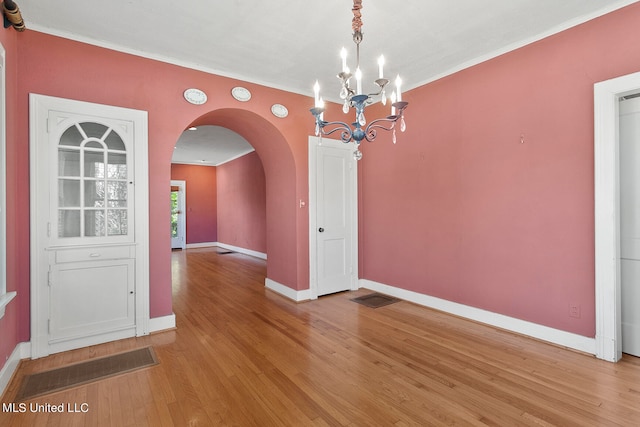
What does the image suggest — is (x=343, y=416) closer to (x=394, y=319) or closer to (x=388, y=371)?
(x=388, y=371)

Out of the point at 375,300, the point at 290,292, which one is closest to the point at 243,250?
the point at 290,292

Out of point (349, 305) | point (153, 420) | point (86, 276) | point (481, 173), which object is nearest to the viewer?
point (153, 420)

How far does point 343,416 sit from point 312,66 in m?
3.48

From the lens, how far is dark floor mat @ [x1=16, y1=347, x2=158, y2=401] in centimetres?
233

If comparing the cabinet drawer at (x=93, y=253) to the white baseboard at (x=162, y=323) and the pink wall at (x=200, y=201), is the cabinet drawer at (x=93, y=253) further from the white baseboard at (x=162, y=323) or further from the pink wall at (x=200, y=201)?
the pink wall at (x=200, y=201)

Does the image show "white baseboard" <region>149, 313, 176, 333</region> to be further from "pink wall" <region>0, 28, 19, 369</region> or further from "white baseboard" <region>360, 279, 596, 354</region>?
"white baseboard" <region>360, 279, 596, 354</region>

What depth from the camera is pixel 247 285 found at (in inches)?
211

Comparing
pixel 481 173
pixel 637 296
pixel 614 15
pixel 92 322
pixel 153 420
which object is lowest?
pixel 153 420

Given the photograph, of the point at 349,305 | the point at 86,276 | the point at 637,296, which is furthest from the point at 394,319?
the point at 86,276

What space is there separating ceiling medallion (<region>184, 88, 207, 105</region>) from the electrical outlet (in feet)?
14.3

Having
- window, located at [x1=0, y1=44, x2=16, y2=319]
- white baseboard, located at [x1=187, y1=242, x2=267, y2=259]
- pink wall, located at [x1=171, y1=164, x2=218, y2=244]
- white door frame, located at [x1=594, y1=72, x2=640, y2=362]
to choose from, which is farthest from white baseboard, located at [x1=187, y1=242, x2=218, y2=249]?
white door frame, located at [x1=594, y1=72, x2=640, y2=362]

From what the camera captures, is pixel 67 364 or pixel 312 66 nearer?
pixel 67 364

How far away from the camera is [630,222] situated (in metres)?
2.74

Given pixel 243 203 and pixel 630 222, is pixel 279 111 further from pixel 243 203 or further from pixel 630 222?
pixel 243 203
